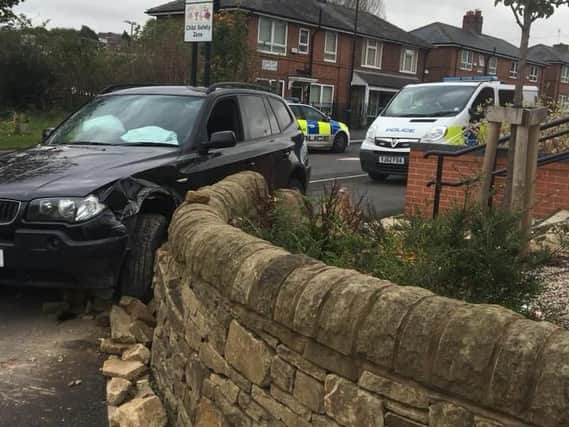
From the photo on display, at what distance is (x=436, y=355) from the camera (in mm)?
1955

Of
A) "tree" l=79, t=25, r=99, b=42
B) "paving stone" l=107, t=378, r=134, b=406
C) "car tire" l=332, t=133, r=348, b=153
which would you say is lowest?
"paving stone" l=107, t=378, r=134, b=406

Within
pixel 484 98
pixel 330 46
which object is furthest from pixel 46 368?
pixel 330 46

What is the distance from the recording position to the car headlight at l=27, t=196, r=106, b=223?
452 centimetres

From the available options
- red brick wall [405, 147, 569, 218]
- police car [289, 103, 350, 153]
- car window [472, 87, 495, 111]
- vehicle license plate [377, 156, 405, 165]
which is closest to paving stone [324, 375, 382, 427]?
red brick wall [405, 147, 569, 218]

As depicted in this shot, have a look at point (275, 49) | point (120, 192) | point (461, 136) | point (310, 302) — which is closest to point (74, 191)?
point (120, 192)

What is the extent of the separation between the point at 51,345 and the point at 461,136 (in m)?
9.11

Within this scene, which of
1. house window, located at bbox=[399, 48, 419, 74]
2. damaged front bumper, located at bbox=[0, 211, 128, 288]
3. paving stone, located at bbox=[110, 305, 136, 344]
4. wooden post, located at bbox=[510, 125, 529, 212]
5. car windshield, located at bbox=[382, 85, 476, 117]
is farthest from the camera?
house window, located at bbox=[399, 48, 419, 74]

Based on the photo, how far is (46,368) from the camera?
4215mm

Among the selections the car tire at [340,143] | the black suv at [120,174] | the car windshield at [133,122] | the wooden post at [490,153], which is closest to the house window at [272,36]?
the car tire at [340,143]

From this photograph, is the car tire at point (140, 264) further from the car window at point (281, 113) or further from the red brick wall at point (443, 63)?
the red brick wall at point (443, 63)

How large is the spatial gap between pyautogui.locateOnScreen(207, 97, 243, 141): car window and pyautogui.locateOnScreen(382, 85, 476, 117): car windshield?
733 cm

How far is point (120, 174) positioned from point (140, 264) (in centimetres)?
67

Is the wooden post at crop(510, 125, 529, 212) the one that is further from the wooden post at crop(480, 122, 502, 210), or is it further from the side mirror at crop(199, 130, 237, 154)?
the side mirror at crop(199, 130, 237, 154)

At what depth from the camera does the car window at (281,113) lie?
7.89 meters
